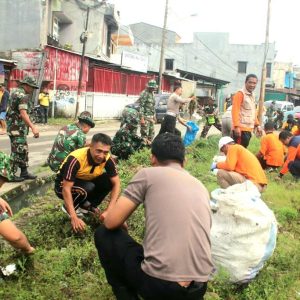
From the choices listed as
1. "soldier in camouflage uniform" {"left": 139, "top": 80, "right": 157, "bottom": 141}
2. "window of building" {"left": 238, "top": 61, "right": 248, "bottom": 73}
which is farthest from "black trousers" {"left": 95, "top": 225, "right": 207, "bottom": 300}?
"window of building" {"left": 238, "top": 61, "right": 248, "bottom": 73}

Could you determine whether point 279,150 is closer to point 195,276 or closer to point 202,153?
A: point 202,153

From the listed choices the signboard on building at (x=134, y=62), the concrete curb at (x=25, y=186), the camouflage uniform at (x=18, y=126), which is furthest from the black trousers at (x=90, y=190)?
the signboard on building at (x=134, y=62)

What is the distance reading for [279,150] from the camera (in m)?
8.18

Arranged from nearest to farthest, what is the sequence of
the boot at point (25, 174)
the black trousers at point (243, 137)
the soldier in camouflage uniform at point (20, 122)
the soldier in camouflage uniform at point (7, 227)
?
the soldier in camouflage uniform at point (7, 227)
the soldier in camouflage uniform at point (20, 122)
the boot at point (25, 174)
the black trousers at point (243, 137)

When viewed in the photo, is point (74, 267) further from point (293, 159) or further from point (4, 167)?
point (293, 159)

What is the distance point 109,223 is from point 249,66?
47227 millimetres

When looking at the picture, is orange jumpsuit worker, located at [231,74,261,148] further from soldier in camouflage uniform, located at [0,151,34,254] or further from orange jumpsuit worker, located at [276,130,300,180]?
soldier in camouflage uniform, located at [0,151,34,254]

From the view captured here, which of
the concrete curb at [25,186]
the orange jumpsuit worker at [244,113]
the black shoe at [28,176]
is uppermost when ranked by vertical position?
the orange jumpsuit worker at [244,113]

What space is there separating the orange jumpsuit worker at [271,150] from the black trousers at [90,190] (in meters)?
4.38

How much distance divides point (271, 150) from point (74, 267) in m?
5.54

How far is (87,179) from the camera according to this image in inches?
175

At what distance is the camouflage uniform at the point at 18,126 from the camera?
6332mm

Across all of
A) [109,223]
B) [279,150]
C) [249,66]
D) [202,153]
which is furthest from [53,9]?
[249,66]

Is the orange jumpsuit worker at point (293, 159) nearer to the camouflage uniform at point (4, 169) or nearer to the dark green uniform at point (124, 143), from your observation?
the dark green uniform at point (124, 143)
